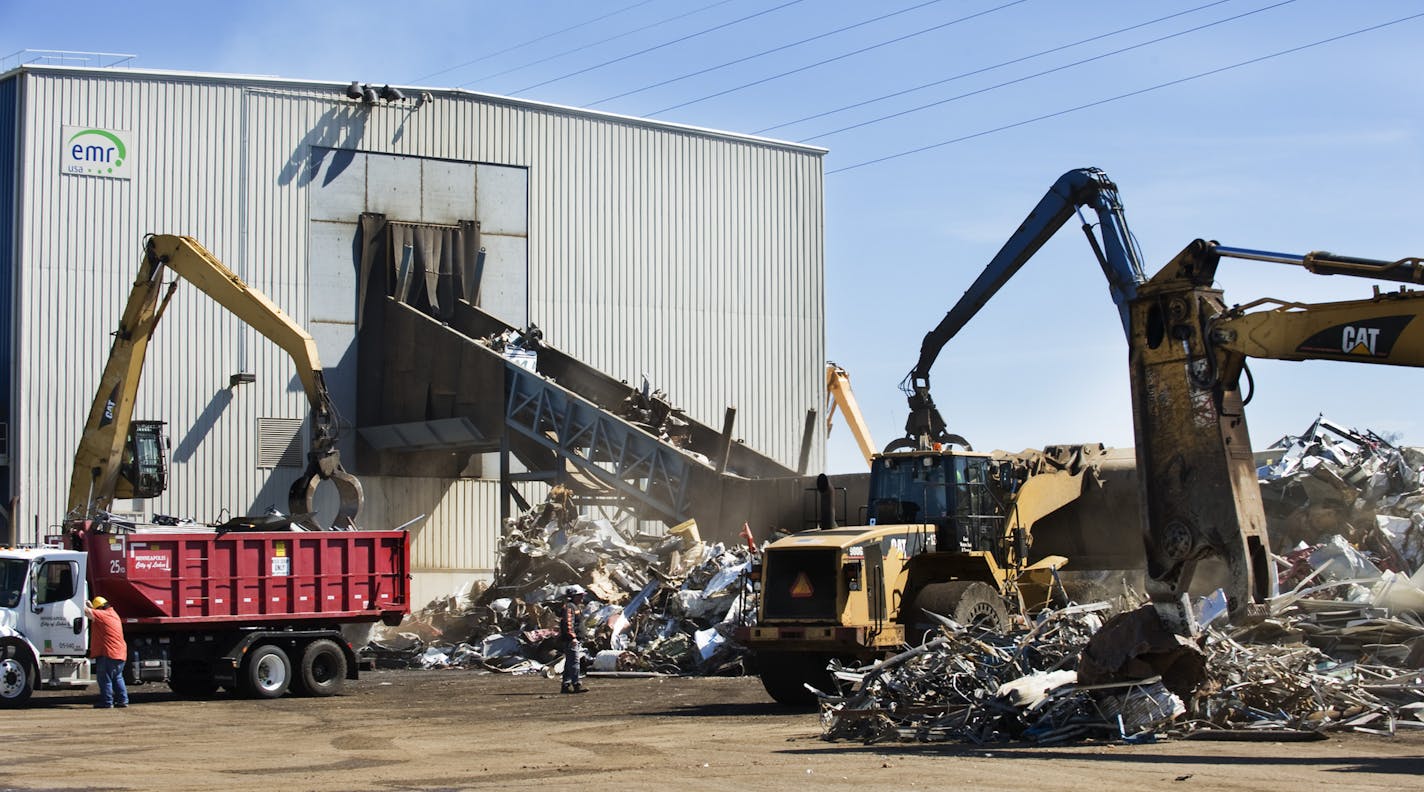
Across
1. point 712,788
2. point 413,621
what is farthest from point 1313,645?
point 413,621

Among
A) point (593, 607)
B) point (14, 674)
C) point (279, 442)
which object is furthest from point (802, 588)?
point (279, 442)

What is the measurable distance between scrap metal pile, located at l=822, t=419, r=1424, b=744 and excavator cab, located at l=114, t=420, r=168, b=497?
15423 mm

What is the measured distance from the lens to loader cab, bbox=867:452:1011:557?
845 inches

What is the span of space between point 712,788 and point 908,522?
9648mm

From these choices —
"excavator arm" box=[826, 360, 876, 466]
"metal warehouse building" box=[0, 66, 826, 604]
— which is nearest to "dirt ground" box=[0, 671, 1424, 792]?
"metal warehouse building" box=[0, 66, 826, 604]

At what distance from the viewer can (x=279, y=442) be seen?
1476 inches

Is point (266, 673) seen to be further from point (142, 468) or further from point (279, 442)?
point (279, 442)

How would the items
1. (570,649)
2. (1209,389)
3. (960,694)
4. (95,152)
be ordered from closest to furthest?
(960,694)
(1209,389)
(570,649)
(95,152)

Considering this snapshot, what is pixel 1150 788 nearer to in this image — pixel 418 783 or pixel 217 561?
pixel 418 783

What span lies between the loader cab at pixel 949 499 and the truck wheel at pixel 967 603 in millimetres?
1099

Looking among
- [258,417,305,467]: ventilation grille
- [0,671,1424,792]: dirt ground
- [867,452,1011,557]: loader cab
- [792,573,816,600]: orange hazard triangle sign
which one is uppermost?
[258,417,305,467]: ventilation grille

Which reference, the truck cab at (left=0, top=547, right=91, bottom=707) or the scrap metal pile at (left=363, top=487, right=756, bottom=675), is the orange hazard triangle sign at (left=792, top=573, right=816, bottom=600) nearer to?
the scrap metal pile at (left=363, top=487, right=756, bottom=675)

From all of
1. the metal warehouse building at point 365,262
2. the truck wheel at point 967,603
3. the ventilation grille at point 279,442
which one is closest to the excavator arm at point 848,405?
the metal warehouse building at point 365,262

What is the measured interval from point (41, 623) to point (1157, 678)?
14.9 m
